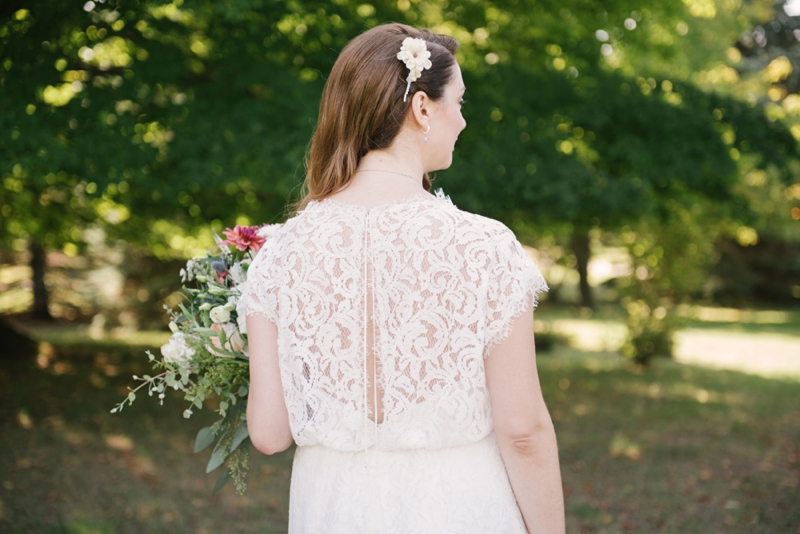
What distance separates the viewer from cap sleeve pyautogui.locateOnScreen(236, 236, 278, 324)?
1.75 metres

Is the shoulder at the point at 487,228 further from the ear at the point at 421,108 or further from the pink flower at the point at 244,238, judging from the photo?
the pink flower at the point at 244,238

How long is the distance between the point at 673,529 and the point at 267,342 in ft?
15.3

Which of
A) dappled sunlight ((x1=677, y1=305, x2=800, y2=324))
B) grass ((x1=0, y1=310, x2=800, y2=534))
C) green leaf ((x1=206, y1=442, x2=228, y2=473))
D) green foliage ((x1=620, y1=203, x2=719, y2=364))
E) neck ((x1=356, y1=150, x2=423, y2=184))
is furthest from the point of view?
dappled sunlight ((x1=677, y1=305, x2=800, y2=324))

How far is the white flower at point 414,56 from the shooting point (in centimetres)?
164

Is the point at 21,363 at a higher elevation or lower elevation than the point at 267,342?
lower

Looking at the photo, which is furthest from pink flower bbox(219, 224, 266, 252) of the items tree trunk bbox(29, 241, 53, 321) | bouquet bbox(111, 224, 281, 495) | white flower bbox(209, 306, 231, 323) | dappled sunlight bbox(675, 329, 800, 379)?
tree trunk bbox(29, 241, 53, 321)

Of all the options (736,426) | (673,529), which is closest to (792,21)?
(736,426)

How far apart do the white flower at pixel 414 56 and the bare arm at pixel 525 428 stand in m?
0.63

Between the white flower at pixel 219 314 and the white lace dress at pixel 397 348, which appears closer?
the white lace dress at pixel 397 348

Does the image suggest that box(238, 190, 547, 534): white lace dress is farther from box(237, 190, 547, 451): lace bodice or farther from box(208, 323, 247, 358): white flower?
box(208, 323, 247, 358): white flower

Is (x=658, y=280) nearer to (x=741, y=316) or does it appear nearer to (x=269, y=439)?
(x=269, y=439)

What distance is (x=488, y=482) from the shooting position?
177cm

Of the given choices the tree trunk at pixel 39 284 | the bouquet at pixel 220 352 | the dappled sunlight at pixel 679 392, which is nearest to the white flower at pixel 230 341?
the bouquet at pixel 220 352

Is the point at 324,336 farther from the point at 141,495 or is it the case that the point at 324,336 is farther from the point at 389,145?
the point at 141,495
